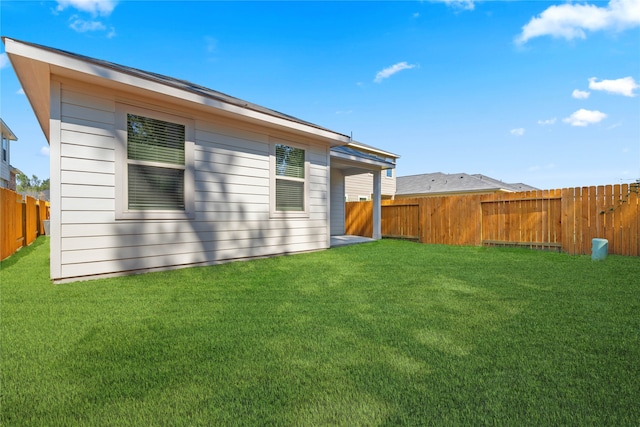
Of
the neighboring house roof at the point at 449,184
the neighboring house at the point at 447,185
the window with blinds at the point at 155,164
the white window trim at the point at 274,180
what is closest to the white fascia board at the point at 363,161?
the white window trim at the point at 274,180

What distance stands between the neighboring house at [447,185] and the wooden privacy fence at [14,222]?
20682mm

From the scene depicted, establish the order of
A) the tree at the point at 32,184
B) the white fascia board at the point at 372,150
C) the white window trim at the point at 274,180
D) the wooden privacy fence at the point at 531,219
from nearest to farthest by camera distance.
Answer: the white window trim at the point at 274,180 → the wooden privacy fence at the point at 531,219 → the white fascia board at the point at 372,150 → the tree at the point at 32,184

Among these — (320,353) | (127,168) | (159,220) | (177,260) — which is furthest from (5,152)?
(320,353)

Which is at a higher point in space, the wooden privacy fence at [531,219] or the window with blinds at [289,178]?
the window with blinds at [289,178]

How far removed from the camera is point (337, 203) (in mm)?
11695

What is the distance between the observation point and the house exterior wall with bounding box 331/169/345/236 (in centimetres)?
1151

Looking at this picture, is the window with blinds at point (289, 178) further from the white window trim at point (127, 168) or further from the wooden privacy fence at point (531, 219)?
the wooden privacy fence at point (531, 219)

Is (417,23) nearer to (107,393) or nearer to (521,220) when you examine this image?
(521,220)

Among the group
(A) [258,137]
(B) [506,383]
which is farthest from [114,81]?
(B) [506,383]

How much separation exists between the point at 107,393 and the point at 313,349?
3.94 feet

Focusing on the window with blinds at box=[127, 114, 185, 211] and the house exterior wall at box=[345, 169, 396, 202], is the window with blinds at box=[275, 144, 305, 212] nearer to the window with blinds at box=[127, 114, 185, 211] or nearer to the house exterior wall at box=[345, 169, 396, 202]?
the window with blinds at box=[127, 114, 185, 211]

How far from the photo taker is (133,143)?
4523 mm

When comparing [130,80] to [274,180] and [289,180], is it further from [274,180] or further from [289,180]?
[289,180]

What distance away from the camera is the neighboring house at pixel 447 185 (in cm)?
1983
